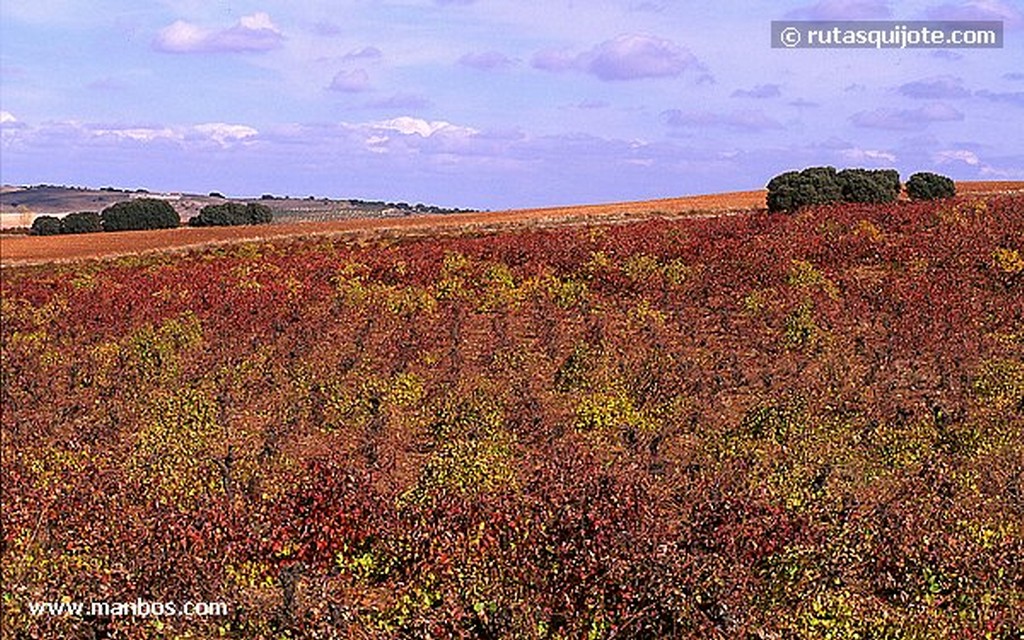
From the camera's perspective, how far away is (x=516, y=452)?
14.7 metres

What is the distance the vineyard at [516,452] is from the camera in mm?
9477

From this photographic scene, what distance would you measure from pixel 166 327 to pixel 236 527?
825cm

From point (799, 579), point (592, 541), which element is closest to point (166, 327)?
point (592, 541)

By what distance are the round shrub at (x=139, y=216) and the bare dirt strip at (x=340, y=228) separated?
617mm

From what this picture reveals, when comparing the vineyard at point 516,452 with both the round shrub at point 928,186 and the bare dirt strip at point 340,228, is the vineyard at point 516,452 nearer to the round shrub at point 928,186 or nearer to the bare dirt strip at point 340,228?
the bare dirt strip at point 340,228

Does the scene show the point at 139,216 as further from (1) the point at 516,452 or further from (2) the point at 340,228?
(1) the point at 516,452

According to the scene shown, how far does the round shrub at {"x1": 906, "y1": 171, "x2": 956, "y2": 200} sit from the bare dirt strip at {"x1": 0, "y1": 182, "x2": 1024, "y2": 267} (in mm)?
3701

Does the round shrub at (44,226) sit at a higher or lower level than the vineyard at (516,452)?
higher

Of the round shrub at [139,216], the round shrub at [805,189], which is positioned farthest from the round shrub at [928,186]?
the round shrub at [139,216]

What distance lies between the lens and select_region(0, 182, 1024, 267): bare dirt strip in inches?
578

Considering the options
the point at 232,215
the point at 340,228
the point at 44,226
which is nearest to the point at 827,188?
the point at 340,228

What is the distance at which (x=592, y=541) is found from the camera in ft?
33.3

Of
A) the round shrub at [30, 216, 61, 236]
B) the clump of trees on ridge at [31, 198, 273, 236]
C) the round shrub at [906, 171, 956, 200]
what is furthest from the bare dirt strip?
the round shrub at [906, 171, 956, 200]

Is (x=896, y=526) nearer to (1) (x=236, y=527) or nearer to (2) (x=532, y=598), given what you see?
(2) (x=532, y=598)
